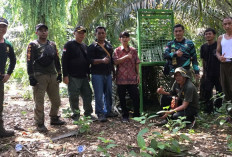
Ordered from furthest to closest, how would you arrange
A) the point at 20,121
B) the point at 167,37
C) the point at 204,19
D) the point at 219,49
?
the point at 204,19 < the point at 167,37 < the point at 20,121 < the point at 219,49

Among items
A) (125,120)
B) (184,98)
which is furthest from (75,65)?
(184,98)

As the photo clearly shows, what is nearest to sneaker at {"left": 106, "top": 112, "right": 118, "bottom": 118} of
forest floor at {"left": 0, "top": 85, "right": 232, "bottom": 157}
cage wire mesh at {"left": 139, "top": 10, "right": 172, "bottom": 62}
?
forest floor at {"left": 0, "top": 85, "right": 232, "bottom": 157}

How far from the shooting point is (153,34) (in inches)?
217

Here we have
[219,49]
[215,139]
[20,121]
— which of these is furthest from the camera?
[20,121]

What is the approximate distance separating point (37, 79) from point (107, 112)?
5.30 ft

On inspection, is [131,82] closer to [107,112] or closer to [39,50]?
[107,112]

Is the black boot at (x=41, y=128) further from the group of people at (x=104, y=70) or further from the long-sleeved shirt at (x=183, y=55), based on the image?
the long-sleeved shirt at (x=183, y=55)

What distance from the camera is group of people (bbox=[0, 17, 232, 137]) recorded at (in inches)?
167

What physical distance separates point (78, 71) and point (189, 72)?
2110 mm

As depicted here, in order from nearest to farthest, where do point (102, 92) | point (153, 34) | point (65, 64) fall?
point (65, 64), point (102, 92), point (153, 34)

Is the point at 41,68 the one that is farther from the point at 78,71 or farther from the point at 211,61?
the point at 211,61

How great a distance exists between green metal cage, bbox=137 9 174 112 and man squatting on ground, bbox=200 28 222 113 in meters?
0.82

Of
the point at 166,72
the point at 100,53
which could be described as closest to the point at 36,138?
the point at 100,53

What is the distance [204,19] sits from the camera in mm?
7414
